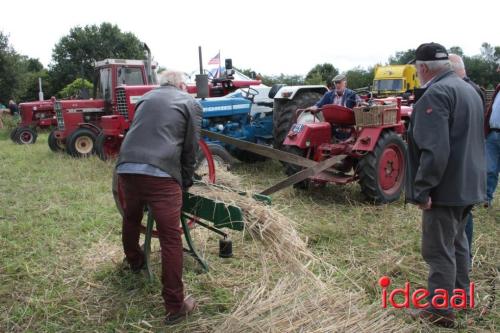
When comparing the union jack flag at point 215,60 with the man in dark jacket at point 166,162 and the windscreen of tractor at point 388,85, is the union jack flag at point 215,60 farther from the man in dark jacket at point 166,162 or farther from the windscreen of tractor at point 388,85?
the man in dark jacket at point 166,162

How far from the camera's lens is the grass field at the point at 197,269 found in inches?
115

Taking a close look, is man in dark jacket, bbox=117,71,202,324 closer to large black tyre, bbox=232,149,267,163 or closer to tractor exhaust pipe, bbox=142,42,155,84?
large black tyre, bbox=232,149,267,163

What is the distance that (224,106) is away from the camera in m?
7.68

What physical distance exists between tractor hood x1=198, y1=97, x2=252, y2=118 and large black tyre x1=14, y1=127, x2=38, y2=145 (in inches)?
326

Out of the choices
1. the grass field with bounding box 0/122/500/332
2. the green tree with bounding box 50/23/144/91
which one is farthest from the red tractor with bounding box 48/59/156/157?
the green tree with bounding box 50/23/144/91

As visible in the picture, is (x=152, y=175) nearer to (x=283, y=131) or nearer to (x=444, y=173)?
(x=444, y=173)

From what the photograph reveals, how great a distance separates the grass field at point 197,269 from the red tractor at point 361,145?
31 centimetres

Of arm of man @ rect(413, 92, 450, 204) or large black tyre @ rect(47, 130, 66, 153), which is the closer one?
arm of man @ rect(413, 92, 450, 204)

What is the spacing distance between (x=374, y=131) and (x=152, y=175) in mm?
3383

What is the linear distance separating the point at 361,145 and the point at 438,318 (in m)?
2.83

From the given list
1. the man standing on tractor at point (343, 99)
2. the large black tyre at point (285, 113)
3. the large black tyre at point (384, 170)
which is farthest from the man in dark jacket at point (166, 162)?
the large black tyre at point (285, 113)

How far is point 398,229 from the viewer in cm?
454

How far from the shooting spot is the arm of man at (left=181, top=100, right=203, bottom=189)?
9.39 ft

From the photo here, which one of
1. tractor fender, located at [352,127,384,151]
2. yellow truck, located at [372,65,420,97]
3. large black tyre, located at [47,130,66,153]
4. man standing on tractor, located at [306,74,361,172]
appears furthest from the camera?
yellow truck, located at [372,65,420,97]
